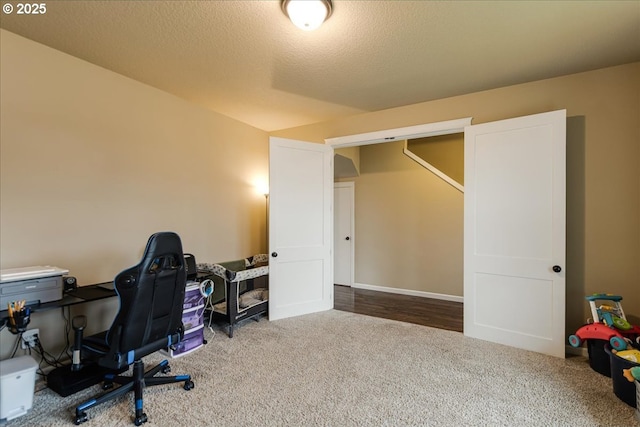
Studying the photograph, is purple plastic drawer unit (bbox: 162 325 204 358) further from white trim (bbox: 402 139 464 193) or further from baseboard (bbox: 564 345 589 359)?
white trim (bbox: 402 139 464 193)

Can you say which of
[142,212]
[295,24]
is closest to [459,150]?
[295,24]

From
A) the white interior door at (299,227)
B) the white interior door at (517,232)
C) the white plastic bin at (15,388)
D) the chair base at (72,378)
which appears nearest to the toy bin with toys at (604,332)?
the white interior door at (517,232)

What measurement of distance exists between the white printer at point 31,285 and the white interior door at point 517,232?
3636 millimetres

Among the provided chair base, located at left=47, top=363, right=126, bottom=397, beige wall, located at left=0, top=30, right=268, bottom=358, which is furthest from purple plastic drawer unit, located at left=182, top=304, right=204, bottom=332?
beige wall, located at left=0, top=30, right=268, bottom=358

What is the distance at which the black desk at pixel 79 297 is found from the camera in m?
1.94

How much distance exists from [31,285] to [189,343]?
1301mm

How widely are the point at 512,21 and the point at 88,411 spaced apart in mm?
3870

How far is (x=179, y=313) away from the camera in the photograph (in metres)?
2.11

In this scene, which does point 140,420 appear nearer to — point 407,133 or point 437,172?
point 407,133

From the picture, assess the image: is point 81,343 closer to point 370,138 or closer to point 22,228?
point 22,228

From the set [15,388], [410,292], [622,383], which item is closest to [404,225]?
[410,292]

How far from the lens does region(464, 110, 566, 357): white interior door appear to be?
2.74m

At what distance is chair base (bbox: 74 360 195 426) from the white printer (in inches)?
28.4

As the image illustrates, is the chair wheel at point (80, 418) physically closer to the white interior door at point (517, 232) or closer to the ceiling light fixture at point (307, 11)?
the ceiling light fixture at point (307, 11)
